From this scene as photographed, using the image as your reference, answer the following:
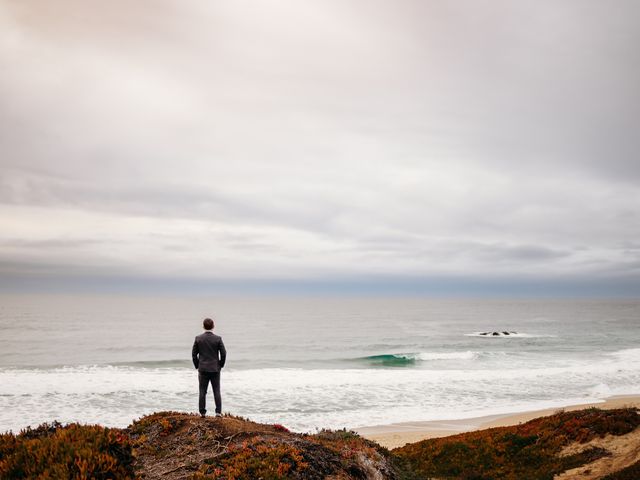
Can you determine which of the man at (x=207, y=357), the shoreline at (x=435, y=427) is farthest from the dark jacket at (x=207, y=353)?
the shoreline at (x=435, y=427)

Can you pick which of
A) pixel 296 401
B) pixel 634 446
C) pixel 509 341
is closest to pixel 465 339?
pixel 509 341

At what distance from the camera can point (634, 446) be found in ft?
38.4

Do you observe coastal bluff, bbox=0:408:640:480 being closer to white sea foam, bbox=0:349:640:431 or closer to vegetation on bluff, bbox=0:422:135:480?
vegetation on bluff, bbox=0:422:135:480

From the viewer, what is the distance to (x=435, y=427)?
72.2 feet

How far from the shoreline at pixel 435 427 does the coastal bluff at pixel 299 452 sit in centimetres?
442

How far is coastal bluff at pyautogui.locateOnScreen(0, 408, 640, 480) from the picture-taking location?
5.22 m

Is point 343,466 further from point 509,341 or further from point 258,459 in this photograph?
point 509,341

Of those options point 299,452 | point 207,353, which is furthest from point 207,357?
point 299,452

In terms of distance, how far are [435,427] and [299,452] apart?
16841 mm

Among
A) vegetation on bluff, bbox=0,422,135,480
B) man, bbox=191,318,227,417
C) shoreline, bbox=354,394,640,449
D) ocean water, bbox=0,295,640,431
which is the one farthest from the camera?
ocean water, bbox=0,295,640,431

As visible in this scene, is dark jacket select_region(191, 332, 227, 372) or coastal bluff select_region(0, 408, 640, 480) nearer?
coastal bluff select_region(0, 408, 640, 480)

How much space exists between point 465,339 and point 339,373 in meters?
36.0

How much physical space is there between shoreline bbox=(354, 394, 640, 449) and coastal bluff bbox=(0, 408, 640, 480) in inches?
174

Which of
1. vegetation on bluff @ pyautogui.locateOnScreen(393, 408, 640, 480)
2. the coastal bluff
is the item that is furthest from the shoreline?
vegetation on bluff @ pyautogui.locateOnScreen(393, 408, 640, 480)
